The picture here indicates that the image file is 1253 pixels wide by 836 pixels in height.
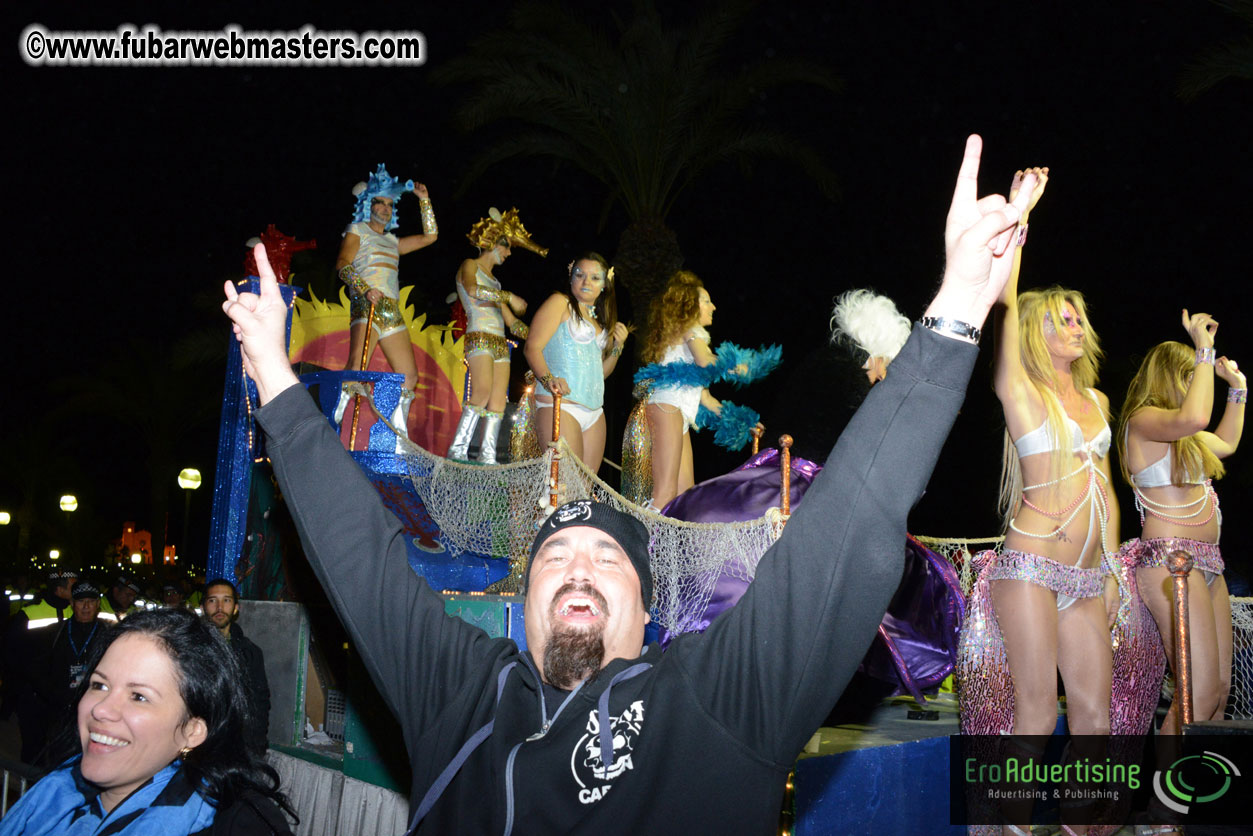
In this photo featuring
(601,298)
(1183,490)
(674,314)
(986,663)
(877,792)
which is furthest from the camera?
(601,298)

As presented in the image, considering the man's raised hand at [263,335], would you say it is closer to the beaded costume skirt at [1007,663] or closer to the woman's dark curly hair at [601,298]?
the beaded costume skirt at [1007,663]

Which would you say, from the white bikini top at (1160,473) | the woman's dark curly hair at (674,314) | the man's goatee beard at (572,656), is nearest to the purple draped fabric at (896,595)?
the white bikini top at (1160,473)

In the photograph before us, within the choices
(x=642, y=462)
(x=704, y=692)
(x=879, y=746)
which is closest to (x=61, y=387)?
(x=642, y=462)

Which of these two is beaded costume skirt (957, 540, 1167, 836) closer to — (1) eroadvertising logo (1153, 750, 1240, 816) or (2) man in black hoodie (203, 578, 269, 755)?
(1) eroadvertising logo (1153, 750, 1240, 816)

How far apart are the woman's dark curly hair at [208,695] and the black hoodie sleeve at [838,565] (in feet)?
5.09

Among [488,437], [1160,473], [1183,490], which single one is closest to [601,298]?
[488,437]

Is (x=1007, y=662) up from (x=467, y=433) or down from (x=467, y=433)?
down

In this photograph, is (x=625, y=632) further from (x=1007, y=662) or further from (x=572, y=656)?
(x=1007, y=662)

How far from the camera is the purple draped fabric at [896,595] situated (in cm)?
486

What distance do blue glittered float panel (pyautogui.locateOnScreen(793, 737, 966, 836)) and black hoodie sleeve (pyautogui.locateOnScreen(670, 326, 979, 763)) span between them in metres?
2.66

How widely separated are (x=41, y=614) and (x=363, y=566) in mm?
7994

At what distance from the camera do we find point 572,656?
2.19 metres

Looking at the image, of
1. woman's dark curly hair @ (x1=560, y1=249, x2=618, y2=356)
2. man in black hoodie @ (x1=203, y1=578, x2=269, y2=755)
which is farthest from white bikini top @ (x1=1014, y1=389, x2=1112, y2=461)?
man in black hoodie @ (x1=203, y1=578, x2=269, y2=755)

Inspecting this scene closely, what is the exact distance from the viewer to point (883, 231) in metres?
19.9
